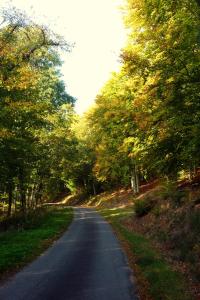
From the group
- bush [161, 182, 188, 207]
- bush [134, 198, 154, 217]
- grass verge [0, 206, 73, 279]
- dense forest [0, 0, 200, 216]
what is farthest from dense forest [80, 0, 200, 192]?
bush [134, 198, 154, 217]

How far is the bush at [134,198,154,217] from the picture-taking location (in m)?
27.0

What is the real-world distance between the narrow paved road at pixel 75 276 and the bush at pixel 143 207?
319 inches

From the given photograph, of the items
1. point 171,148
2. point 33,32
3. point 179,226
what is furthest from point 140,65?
point 33,32

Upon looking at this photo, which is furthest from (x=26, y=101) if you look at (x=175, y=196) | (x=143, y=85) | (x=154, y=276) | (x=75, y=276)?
(x=154, y=276)

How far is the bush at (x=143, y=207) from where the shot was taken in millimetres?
26984

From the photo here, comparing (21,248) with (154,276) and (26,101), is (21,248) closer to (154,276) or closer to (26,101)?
(154,276)

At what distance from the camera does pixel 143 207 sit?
2716 cm

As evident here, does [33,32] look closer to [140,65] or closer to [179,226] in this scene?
[140,65]

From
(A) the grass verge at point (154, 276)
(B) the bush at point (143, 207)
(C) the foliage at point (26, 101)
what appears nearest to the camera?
(A) the grass verge at point (154, 276)

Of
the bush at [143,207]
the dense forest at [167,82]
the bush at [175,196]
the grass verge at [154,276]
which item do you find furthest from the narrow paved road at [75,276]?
the bush at [143,207]

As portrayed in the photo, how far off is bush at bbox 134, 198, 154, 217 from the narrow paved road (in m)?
8.10

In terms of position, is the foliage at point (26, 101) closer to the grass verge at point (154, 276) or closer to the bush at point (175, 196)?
the grass verge at point (154, 276)

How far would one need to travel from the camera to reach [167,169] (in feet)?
64.4

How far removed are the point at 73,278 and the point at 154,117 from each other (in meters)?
8.61
